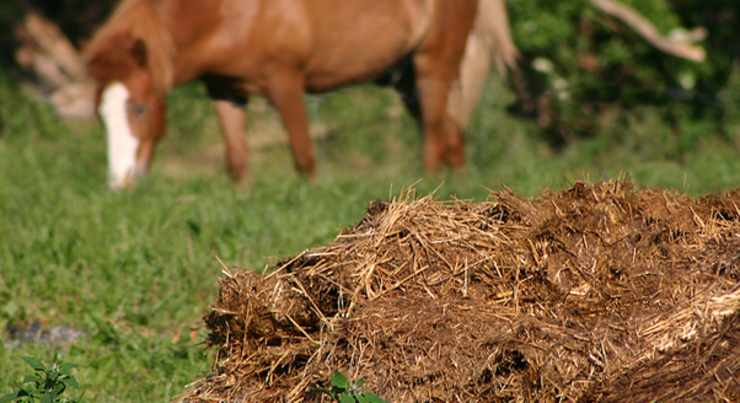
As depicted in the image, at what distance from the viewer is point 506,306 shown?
2.31 m

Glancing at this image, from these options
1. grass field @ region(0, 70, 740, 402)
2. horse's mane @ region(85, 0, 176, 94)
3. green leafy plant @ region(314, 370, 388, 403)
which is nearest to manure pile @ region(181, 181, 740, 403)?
green leafy plant @ region(314, 370, 388, 403)

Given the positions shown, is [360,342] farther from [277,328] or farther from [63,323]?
[63,323]

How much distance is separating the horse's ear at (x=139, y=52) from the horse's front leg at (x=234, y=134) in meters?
0.89

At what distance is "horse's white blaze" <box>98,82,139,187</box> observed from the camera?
5488mm

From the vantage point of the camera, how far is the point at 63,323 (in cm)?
359

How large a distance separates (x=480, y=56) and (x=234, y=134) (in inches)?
107

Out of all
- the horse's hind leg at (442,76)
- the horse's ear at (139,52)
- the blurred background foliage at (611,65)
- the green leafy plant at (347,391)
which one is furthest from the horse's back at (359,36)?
the green leafy plant at (347,391)

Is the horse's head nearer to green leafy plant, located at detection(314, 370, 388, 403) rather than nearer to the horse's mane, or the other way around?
the horse's mane

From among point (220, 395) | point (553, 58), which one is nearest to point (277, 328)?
point (220, 395)

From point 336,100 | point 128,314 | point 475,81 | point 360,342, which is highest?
point 360,342

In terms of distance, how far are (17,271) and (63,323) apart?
0.52m

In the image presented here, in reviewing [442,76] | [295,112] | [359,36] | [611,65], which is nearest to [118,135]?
[295,112]

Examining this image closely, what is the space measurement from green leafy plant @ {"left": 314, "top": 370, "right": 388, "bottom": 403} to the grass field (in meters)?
0.72

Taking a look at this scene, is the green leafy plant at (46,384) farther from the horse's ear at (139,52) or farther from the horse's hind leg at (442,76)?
the horse's hind leg at (442,76)
